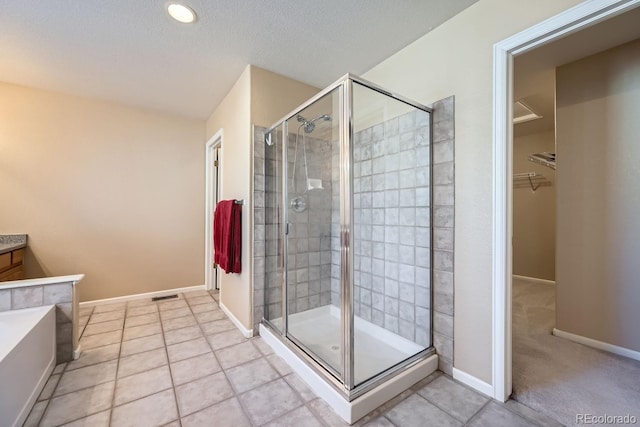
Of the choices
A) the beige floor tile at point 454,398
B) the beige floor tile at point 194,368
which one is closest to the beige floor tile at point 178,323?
the beige floor tile at point 194,368

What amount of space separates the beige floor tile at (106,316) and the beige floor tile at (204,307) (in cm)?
69

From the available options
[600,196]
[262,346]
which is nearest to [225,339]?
[262,346]

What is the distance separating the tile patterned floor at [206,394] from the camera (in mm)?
1375

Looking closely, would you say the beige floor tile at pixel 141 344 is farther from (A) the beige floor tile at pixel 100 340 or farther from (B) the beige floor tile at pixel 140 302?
(B) the beige floor tile at pixel 140 302

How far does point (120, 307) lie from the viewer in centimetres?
301

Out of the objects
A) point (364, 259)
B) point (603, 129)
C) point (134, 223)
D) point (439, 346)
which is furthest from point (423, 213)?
point (134, 223)

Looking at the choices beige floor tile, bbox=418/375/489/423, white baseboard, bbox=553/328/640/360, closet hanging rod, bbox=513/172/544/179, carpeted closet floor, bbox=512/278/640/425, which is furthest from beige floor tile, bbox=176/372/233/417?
closet hanging rod, bbox=513/172/544/179

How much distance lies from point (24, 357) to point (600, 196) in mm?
3969

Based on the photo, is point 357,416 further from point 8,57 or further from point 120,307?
point 8,57

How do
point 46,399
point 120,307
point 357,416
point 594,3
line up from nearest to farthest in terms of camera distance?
1. point 594,3
2. point 357,416
3. point 46,399
4. point 120,307

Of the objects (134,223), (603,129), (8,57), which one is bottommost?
(134,223)

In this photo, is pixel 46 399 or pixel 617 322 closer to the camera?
pixel 46 399

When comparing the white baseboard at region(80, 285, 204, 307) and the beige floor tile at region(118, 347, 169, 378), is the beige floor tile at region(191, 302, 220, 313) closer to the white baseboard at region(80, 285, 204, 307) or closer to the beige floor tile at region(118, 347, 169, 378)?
the white baseboard at region(80, 285, 204, 307)

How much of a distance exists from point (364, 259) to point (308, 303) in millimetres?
693
